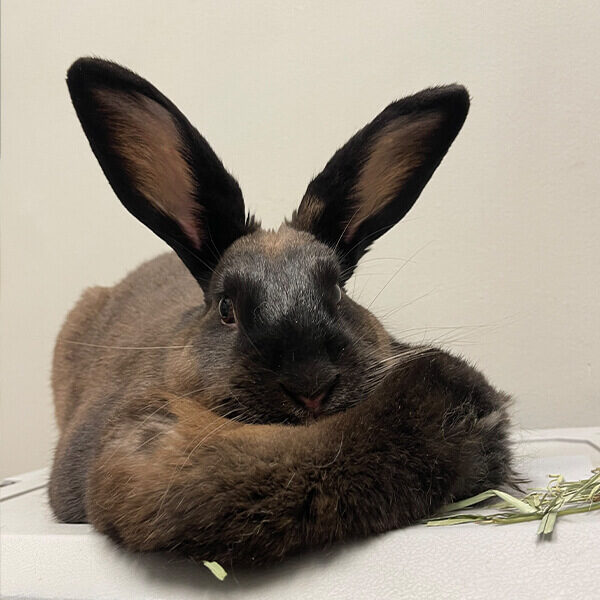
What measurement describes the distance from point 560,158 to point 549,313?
331mm

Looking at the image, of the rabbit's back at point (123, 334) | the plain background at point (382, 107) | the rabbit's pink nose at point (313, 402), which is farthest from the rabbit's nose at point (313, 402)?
the plain background at point (382, 107)

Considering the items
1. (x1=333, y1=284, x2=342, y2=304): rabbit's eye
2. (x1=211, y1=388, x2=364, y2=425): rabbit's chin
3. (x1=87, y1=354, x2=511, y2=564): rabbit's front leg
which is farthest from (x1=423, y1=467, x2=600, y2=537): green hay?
(x1=333, y1=284, x2=342, y2=304): rabbit's eye

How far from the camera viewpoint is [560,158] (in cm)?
148

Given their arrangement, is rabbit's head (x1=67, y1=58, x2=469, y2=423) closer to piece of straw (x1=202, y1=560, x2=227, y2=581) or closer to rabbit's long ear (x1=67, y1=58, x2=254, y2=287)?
rabbit's long ear (x1=67, y1=58, x2=254, y2=287)

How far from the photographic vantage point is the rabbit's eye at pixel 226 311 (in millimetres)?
1055

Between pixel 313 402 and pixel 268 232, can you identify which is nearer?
pixel 313 402

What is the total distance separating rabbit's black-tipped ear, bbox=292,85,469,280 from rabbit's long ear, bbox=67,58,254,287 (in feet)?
0.45

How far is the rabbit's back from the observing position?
4.15 feet

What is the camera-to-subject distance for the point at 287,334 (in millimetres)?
897

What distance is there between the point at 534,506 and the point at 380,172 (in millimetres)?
594

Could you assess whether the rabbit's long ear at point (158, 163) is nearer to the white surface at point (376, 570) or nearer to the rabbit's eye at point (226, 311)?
the rabbit's eye at point (226, 311)

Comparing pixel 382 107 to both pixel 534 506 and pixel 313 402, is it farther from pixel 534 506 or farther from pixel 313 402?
pixel 534 506

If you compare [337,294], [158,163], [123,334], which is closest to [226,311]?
[337,294]

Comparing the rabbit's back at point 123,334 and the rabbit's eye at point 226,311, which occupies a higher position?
the rabbit's eye at point 226,311
